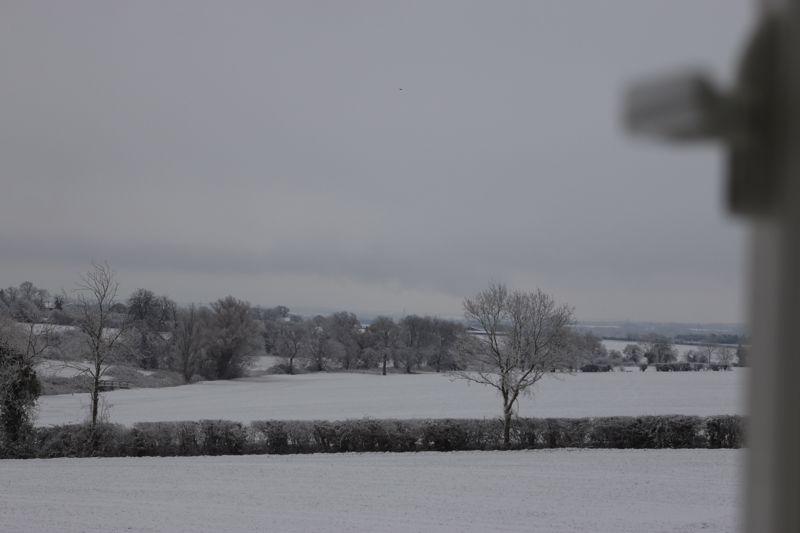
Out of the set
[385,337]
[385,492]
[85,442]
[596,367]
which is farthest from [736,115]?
[385,337]

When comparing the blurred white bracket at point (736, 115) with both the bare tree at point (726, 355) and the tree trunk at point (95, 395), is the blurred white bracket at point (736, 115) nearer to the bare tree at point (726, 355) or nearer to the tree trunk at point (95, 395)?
the tree trunk at point (95, 395)

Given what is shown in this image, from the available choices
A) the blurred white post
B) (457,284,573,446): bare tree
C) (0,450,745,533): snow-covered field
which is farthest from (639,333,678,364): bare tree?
the blurred white post

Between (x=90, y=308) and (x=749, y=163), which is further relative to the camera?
(x=90, y=308)

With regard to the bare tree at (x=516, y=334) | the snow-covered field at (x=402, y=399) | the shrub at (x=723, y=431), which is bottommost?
the snow-covered field at (x=402, y=399)

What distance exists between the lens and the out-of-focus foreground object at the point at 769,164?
0.61 meters

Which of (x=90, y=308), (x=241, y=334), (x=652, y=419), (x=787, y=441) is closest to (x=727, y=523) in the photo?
(x=652, y=419)

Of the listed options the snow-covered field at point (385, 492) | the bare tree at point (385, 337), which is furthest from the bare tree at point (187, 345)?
the snow-covered field at point (385, 492)

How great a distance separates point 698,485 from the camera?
14117 millimetres

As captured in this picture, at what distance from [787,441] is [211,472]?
17.1 meters

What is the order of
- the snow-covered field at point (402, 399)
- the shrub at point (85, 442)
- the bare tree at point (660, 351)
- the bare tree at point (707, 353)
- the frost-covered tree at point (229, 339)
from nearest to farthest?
1. the shrub at point (85, 442)
2. the snow-covered field at point (402, 399)
3. the frost-covered tree at point (229, 339)
4. the bare tree at point (707, 353)
5. the bare tree at point (660, 351)

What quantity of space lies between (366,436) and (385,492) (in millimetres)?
6108

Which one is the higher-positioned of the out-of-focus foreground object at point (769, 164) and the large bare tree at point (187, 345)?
the out-of-focus foreground object at point (769, 164)

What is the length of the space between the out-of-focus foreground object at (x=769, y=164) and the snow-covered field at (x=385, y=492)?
8.80 metres

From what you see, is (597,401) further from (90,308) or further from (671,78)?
(671,78)
